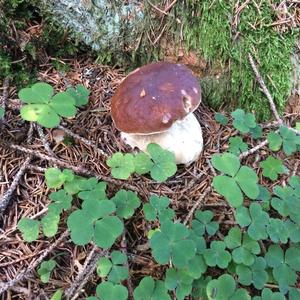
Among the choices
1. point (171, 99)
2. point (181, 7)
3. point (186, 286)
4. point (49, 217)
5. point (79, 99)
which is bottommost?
point (186, 286)

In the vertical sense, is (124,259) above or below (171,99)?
below

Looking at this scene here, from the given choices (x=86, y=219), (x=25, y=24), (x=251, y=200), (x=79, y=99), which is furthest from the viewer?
(x=25, y=24)

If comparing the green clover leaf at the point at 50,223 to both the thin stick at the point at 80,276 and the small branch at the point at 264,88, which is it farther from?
the small branch at the point at 264,88

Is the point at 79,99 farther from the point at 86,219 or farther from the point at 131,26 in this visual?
the point at 86,219

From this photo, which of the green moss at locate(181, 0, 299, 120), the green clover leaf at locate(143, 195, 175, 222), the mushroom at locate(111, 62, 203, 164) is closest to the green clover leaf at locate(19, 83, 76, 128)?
the mushroom at locate(111, 62, 203, 164)

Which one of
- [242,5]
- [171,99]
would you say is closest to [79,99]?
[171,99]

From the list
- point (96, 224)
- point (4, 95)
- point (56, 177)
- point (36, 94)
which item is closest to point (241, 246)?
point (96, 224)

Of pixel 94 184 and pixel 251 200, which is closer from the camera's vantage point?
pixel 94 184

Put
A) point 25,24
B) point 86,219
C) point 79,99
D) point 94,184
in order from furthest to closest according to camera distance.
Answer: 1. point 25,24
2. point 79,99
3. point 94,184
4. point 86,219

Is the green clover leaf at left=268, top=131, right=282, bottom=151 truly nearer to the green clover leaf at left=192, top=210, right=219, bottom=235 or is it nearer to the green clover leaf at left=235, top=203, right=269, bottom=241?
the green clover leaf at left=235, top=203, right=269, bottom=241
